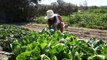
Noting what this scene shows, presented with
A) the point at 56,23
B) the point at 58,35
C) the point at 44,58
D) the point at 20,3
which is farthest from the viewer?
the point at 20,3

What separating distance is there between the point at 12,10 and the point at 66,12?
11078 millimetres

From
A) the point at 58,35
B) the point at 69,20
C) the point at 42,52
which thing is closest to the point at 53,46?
the point at 42,52

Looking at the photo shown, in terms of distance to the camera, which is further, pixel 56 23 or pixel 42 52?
pixel 56 23

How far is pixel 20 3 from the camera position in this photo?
94.6 ft

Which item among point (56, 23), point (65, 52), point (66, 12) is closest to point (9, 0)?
point (66, 12)

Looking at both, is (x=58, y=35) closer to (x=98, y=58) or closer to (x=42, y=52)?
(x=42, y=52)

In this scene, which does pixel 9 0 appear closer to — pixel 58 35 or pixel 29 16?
pixel 29 16

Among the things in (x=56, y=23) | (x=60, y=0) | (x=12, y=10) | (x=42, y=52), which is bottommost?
(x=60, y=0)

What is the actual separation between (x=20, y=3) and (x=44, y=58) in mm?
25407

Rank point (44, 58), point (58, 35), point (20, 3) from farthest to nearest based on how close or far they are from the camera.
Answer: point (20, 3), point (58, 35), point (44, 58)

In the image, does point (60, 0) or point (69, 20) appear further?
point (60, 0)

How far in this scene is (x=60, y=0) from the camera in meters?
54.5

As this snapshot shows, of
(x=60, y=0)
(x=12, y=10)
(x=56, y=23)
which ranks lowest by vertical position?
(x=60, y=0)

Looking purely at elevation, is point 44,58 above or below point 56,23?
above
